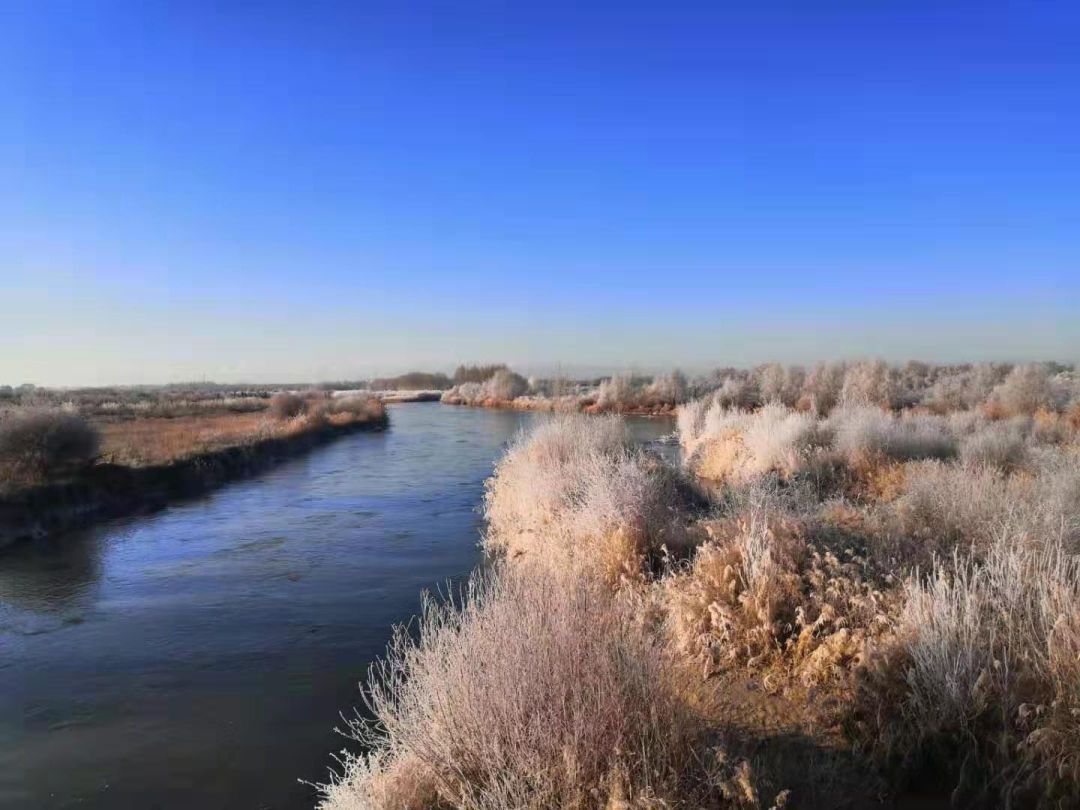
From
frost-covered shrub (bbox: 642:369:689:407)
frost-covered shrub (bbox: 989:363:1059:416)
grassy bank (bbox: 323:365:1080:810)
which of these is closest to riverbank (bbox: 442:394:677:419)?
frost-covered shrub (bbox: 642:369:689:407)

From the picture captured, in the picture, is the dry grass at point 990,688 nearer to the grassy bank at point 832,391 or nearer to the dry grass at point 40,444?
the grassy bank at point 832,391

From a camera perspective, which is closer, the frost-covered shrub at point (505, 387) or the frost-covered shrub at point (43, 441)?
the frost-covered shrub at point (43, 441)

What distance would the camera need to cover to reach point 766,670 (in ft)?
19.9

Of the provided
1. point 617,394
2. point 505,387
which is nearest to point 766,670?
point 617,394

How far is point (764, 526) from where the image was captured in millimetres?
7246

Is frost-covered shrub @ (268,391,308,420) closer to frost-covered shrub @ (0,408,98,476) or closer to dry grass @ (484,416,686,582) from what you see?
frost-covered shrub @ (0,408,98,476)

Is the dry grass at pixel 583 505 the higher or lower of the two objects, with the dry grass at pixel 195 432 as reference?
lower

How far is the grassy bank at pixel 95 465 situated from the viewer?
52.8 feet

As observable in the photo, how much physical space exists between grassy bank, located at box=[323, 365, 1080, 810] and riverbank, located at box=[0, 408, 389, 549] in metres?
12.5

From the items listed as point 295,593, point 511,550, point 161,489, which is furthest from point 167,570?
point 161,489

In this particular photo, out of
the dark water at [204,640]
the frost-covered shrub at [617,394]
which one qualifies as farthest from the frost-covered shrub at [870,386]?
the frost-covered shrub at [617,394]

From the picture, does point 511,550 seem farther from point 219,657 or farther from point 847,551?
point 847,551

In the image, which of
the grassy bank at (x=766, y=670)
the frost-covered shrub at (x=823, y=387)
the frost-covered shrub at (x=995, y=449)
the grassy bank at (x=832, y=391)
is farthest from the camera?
the frost-covered shrub at (x=823, y=387)

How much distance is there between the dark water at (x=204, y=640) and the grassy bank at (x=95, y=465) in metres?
1.21
